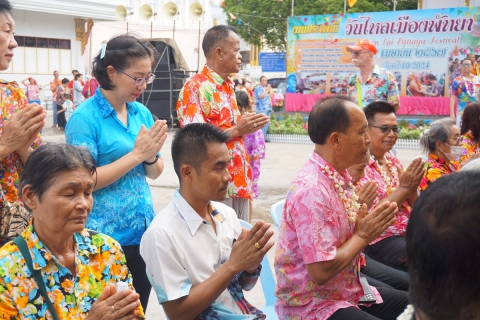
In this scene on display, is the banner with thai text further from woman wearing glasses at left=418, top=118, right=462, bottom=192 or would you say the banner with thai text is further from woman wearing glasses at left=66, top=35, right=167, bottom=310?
woman wearing glasses at left=66, top=35, right=167, bottom=310

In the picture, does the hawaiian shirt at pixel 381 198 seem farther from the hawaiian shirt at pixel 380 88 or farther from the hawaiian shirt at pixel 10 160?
the hawaiian shirt at pixel 380 88

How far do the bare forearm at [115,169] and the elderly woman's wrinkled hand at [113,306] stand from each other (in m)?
0.91

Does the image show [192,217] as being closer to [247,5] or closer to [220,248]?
[220,248]

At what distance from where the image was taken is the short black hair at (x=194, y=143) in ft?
8.59

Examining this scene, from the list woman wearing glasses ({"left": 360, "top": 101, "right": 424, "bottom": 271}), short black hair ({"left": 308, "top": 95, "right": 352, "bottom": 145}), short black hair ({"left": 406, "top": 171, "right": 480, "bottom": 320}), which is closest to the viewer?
short black hair ({"left": 406, "top": 171, "right": 480, "bottom": 320})

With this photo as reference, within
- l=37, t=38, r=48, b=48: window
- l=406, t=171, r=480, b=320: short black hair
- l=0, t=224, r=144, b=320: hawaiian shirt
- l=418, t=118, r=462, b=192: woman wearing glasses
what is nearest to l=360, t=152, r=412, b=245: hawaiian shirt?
l=418, t=118, r=462, b=192: woman wearing glasses

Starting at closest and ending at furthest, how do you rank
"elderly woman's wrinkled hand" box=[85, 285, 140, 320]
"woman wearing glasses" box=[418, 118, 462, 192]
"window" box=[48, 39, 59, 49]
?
"elderly woman's wrinkled hand" box=[85, 285, 140, 320] → "woman wearing glasses" box=[418, 118, 462, 192] → "window" box=[48, 39, 59, 49]

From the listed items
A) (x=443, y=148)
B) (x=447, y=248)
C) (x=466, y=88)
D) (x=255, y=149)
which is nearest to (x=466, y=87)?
(x=466, y=88)

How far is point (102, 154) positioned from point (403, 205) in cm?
206

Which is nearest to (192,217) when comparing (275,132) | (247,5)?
(275,132)

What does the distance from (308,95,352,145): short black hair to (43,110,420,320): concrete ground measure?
2.02 m

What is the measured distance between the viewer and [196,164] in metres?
2.62

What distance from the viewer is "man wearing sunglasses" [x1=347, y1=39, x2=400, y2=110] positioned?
20.4 ft

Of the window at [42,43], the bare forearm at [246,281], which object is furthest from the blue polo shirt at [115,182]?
the window at [42,43]
